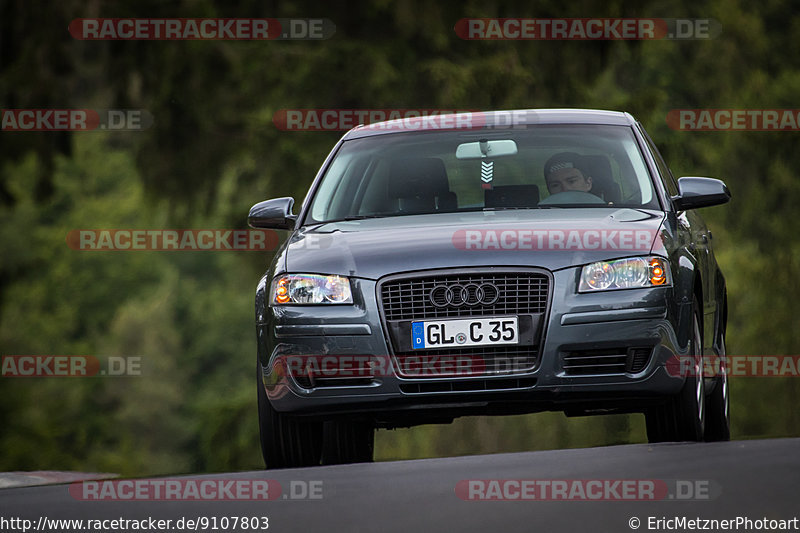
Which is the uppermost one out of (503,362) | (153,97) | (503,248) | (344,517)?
(153,97)

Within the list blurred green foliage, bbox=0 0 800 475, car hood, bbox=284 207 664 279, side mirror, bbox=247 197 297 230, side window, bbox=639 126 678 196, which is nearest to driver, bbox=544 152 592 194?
side window, bbox=639 126 678 196

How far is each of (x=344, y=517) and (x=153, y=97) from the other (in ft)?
59.6

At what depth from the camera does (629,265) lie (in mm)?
7500

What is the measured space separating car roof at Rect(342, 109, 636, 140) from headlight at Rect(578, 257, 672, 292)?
1.87m

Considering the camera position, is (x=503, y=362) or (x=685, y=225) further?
(x=685, y=225)

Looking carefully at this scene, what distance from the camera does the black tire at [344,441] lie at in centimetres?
952

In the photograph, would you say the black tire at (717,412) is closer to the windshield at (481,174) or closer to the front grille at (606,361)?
the windshield at (481,174)

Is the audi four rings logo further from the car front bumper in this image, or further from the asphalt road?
the asphalt road

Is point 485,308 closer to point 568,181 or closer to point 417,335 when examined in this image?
point 417,335

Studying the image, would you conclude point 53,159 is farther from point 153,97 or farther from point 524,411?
point 524,411

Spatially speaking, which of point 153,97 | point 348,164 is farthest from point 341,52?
point 348,164

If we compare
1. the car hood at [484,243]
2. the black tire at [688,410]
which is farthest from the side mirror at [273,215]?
the black tire at [688,410]

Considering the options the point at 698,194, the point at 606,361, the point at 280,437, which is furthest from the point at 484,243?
the point at 698,194

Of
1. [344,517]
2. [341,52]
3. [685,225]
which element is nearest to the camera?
[344,517]
